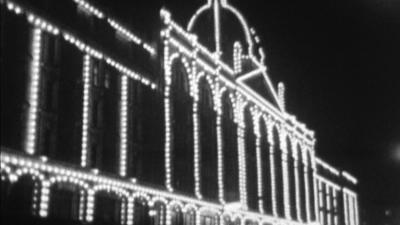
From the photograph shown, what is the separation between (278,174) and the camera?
42.8 metres

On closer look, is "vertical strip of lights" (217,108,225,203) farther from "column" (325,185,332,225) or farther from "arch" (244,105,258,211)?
"column" (325,185,332,225)

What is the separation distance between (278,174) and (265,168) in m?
2.57

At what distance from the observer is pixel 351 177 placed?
64250mm

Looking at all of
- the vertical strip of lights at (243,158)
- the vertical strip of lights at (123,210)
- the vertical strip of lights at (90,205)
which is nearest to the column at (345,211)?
the vertical strip of lights at (243,158)

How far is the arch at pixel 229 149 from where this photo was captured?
1335 inches

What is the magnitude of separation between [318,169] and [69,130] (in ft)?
118

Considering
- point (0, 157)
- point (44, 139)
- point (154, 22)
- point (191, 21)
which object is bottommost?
point (0, 157)

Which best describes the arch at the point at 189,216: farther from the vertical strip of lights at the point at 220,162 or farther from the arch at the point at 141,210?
the arch at the point at 141,210

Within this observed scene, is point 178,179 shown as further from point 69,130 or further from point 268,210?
point 268,210

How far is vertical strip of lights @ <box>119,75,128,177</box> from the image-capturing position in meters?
24.8

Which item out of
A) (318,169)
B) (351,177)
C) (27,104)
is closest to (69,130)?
(27,104)

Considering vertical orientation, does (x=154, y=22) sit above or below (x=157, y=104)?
above

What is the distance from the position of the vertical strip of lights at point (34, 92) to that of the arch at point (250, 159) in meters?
18.8

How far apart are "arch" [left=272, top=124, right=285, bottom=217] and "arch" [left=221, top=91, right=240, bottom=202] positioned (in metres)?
7.52
